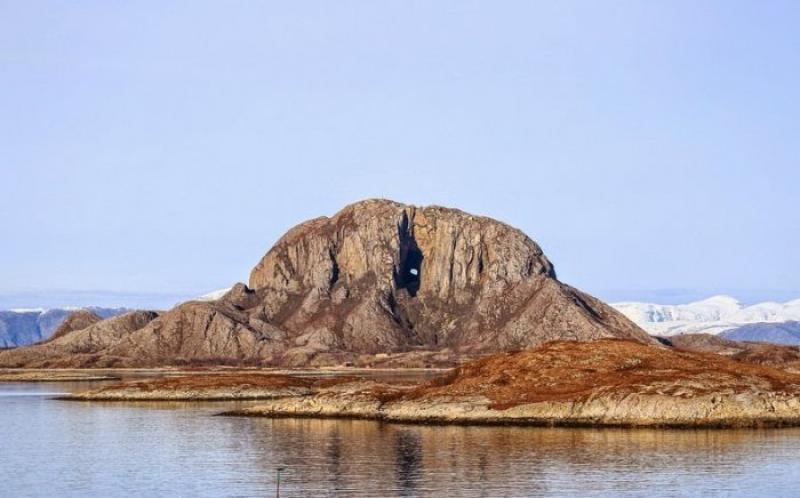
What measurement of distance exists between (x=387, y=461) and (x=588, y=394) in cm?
3349

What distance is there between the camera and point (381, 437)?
316ft

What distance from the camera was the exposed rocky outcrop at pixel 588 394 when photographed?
101 meters

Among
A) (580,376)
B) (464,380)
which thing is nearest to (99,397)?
(464,380)

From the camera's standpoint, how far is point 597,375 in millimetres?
114375

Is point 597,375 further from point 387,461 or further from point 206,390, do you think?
point 206,390

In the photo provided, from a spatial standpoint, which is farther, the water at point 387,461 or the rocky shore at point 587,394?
the rocky shore at point 587,394

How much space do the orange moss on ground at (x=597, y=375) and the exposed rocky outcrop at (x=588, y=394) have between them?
10 cm

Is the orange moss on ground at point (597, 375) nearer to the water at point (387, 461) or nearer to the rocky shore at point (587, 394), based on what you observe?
the rocky shore at point (587, 394)

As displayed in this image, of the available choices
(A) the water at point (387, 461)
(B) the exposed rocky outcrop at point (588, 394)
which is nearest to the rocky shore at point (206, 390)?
(B) the exposed rocky outcrop at point (588, 394)

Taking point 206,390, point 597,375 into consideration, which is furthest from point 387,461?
point 206,390

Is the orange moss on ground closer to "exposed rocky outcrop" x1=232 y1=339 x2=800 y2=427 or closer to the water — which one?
"exposed rocky outcrop" x1=232 y1=339 x2=800 y2=427

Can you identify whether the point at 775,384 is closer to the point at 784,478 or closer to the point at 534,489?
the point at 784,478

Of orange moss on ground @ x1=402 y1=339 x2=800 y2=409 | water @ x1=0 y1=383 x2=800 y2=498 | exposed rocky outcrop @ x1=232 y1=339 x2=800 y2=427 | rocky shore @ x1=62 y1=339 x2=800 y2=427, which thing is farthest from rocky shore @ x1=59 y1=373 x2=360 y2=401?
water @ x1=0 y1=383 x2=800 y2=498

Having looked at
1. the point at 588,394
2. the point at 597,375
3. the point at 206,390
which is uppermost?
the point at 597,375
